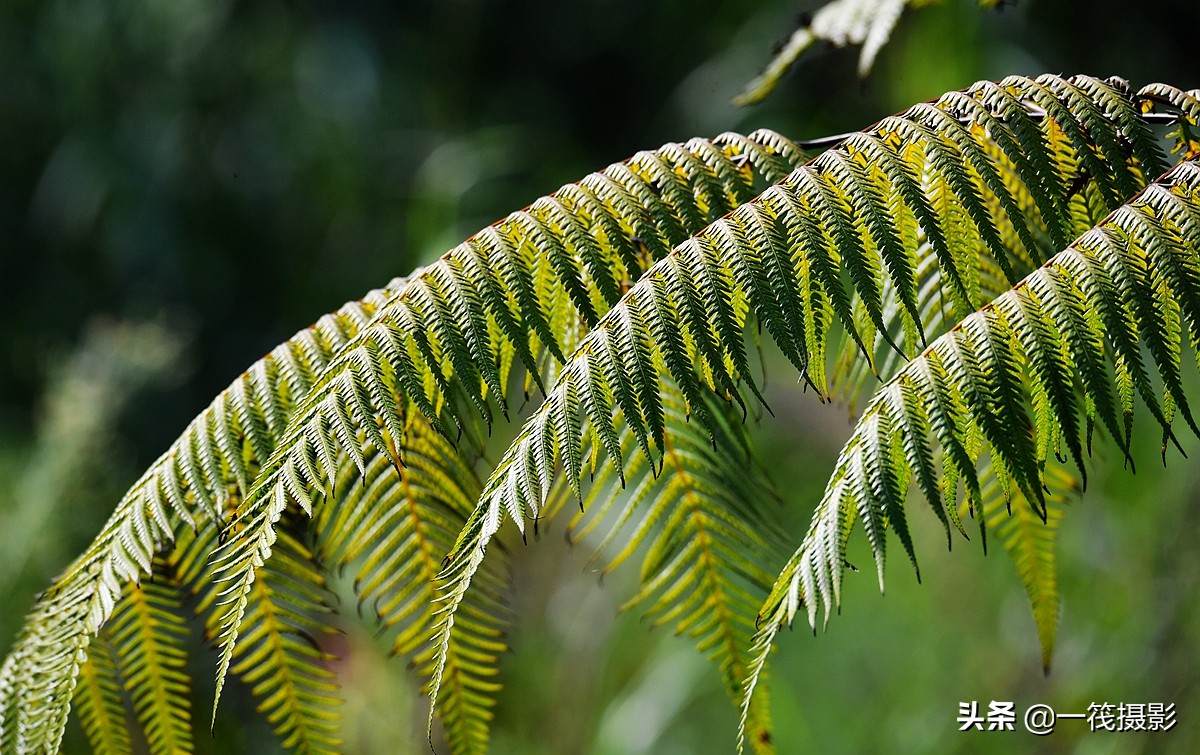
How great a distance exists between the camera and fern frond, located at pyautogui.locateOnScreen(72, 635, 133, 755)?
67 cm

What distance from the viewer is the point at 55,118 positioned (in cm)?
383

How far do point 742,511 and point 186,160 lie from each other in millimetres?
3451

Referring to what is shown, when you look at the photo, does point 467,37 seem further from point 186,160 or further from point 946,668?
point 946,668

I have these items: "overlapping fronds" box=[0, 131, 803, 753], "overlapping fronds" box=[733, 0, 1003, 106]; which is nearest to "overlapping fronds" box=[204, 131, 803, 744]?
"overlapping fronds" box=[0, 131, 803, 753]

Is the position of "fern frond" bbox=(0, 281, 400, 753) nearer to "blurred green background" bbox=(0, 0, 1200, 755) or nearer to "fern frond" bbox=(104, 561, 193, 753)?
"fern frond" bbox=(104, 561, 193, 753)

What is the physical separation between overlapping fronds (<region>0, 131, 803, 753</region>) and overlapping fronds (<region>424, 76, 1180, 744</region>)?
0.06m

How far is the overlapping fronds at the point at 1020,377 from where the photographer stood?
491mm

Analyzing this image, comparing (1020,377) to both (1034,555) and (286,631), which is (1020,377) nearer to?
(1034,555)

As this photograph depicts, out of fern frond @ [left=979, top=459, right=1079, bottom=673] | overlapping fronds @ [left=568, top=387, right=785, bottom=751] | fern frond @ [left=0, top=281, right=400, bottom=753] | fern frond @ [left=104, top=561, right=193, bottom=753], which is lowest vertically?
fern frond @ [left=979, top=459, right=1079, bottom=673]

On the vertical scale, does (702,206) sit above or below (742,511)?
above

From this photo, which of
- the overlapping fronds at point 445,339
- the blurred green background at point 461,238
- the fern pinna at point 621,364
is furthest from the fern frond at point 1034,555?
the blurred green background at point 461,238

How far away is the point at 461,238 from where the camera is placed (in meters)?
2.28

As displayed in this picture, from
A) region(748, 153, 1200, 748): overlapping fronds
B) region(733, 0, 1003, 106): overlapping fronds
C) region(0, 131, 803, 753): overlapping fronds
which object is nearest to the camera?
region(748, 153, 1200, 748): overlapping fronds

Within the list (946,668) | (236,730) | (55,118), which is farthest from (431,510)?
(55,118)
